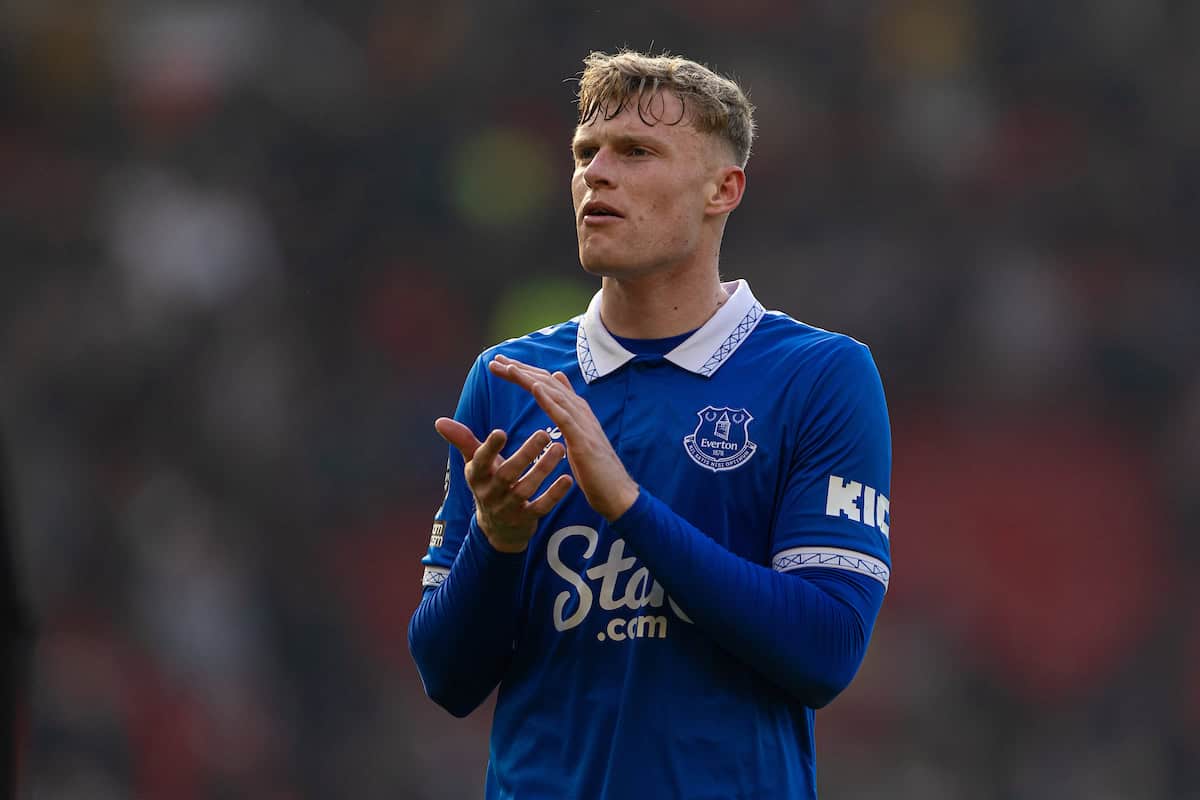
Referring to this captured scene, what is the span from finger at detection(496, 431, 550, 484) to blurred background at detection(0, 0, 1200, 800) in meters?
5.98

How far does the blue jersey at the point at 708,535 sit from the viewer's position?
255 centimetres

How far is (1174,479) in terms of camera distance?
9.88m

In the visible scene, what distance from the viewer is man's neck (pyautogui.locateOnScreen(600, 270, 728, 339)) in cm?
287

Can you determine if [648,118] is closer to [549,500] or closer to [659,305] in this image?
[659,305]

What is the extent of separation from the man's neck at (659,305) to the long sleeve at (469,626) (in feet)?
1.67

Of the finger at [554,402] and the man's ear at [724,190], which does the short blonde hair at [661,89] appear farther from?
the finger at [554,402]

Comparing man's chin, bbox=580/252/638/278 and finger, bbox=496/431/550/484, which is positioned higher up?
man's chin, bbox=580/252/638/278

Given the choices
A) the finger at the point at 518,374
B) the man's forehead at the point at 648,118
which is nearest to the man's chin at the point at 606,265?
the man's forehead at the point at 648,118

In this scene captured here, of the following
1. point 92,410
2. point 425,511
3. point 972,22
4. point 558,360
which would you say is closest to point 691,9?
point 972,22

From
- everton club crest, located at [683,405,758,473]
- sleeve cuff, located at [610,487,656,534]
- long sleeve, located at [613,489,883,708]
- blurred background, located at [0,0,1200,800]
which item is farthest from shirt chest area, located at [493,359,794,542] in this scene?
blurred background, located at [0,0,1200,800]

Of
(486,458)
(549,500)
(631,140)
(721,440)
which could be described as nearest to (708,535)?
(721,440)

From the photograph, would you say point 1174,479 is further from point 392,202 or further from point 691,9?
point 392,202

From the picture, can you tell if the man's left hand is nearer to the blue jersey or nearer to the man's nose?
the blue jersey

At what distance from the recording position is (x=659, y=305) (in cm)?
288
